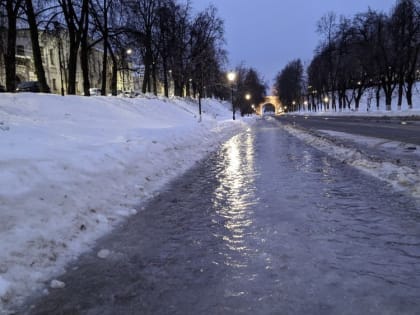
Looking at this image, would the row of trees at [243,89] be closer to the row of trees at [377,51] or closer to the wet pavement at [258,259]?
the row of trees at [377,51]

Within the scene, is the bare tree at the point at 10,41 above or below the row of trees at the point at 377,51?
below

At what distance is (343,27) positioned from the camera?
2542 inches

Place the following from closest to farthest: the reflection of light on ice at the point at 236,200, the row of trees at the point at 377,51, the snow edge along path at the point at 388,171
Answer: the reflection of light on ice at the point at 236,200 < the snow edge along path at the point at 388,171 < the row of trees at the point at 377,51

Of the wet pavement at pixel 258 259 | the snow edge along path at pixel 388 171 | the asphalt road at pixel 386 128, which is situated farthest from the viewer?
the asphalt road at pixel 386 128

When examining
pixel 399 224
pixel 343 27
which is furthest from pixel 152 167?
pixel 343 27

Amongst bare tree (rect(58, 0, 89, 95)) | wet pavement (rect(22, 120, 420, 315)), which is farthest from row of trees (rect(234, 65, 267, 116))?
wet pavement (rect(22, 120, 420, 315))

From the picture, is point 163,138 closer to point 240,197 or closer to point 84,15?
point 240,197

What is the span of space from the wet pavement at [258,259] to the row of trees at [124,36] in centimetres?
1755

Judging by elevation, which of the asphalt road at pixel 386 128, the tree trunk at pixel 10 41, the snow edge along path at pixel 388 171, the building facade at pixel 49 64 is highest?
the building facade at pixel 49 64

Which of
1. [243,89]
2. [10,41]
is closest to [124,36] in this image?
[10,41]

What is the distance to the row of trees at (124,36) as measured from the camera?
2064 cm

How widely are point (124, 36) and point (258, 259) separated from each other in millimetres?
26956

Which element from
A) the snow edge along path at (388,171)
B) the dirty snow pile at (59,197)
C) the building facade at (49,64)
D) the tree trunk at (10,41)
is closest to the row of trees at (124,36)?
the tree trunk at (10,41)

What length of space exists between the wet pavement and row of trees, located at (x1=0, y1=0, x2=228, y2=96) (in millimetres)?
17549
